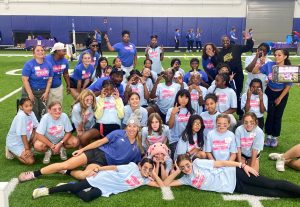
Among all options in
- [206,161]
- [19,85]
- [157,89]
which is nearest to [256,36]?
[19,85]

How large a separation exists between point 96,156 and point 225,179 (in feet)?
6.51

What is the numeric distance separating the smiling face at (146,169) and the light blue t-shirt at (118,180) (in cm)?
7

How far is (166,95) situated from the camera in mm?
7094

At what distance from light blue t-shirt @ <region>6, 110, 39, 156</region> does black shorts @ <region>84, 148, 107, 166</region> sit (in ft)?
4.23

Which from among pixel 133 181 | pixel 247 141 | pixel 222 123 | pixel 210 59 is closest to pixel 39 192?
pixel 133 181

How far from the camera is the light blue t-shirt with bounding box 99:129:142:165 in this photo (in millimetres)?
5324

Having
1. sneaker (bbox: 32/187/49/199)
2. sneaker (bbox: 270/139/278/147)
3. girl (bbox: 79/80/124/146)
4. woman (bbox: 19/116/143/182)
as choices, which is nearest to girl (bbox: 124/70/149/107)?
girl (bbox: 79/80/124/146)

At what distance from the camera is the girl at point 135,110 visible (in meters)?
6.21

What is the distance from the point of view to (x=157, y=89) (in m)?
7.19

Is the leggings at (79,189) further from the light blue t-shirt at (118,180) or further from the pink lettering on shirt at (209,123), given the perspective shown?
the pink lettering on shirt at (209,123)

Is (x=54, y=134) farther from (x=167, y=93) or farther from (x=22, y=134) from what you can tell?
(x=167, y=93)

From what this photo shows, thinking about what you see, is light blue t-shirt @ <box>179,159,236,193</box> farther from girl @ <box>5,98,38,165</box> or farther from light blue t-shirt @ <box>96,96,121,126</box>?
girl @ <box>5,98,38,165</box>

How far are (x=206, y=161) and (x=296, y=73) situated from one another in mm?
1860

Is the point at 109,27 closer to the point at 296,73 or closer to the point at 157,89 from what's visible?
the point at 157,89
